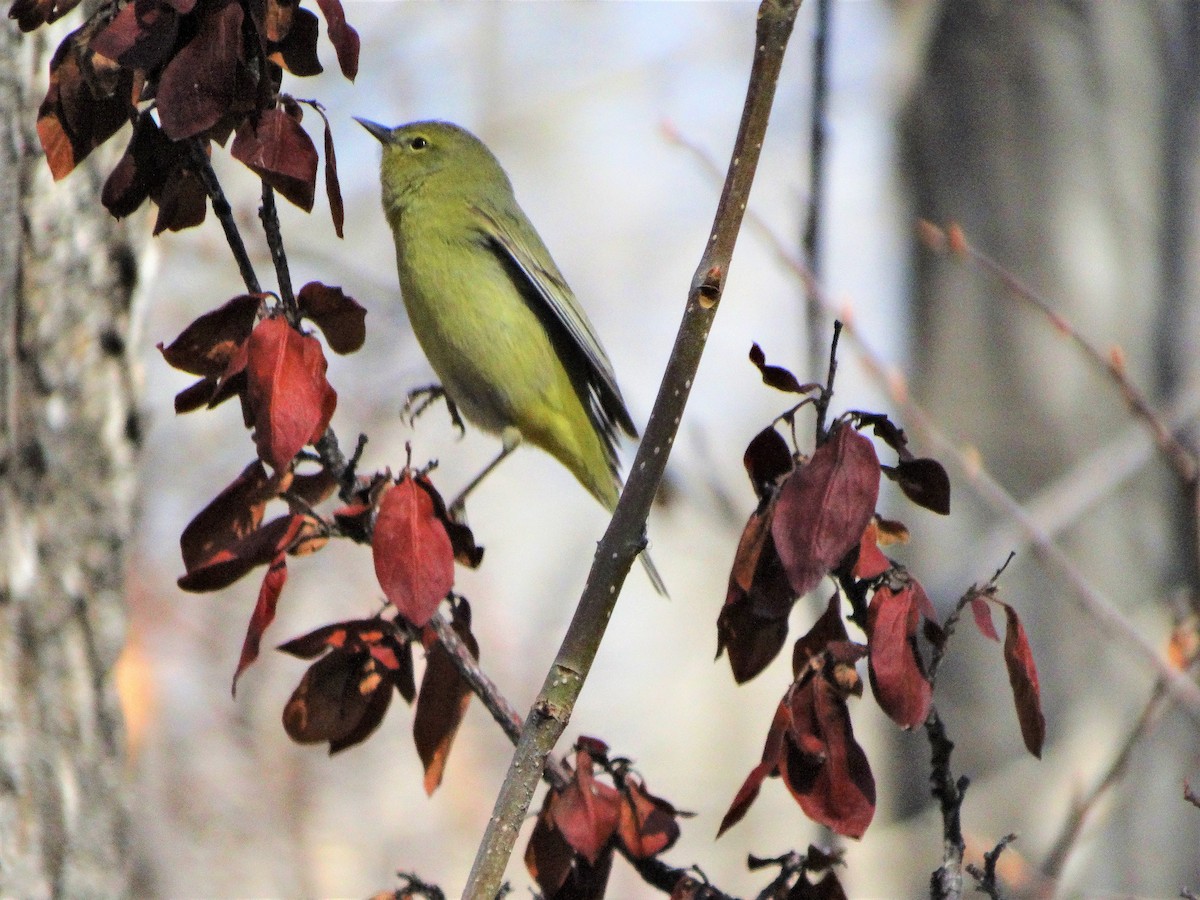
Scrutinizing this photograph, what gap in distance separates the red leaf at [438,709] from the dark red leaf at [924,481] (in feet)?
2.10

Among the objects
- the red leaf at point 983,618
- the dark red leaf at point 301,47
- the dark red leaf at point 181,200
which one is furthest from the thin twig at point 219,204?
the red leaf at point 983,618

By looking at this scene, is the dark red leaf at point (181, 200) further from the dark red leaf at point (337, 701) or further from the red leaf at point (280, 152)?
the dark red leaf at point (337, 701)

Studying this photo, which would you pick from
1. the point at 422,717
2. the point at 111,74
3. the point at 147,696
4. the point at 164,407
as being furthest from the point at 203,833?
the point at 111,74

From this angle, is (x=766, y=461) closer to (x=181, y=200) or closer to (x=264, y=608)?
(x=264, y=608)

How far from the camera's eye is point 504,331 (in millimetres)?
3779

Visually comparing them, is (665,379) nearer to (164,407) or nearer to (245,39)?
(245,39)

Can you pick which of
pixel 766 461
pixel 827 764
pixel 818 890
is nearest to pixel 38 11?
pixel 766 461

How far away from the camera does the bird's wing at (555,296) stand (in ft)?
11.7

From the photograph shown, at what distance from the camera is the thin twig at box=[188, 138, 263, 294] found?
1583mm

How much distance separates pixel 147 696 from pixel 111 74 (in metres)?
4.36

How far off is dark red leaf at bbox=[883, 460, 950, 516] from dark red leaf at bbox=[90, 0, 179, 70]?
3.22 feet

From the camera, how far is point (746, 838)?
9.93 m

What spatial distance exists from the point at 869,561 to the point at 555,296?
2364mm

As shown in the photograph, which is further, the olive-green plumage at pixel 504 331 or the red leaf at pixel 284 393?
the olive-green plumage at pixel 504 331
